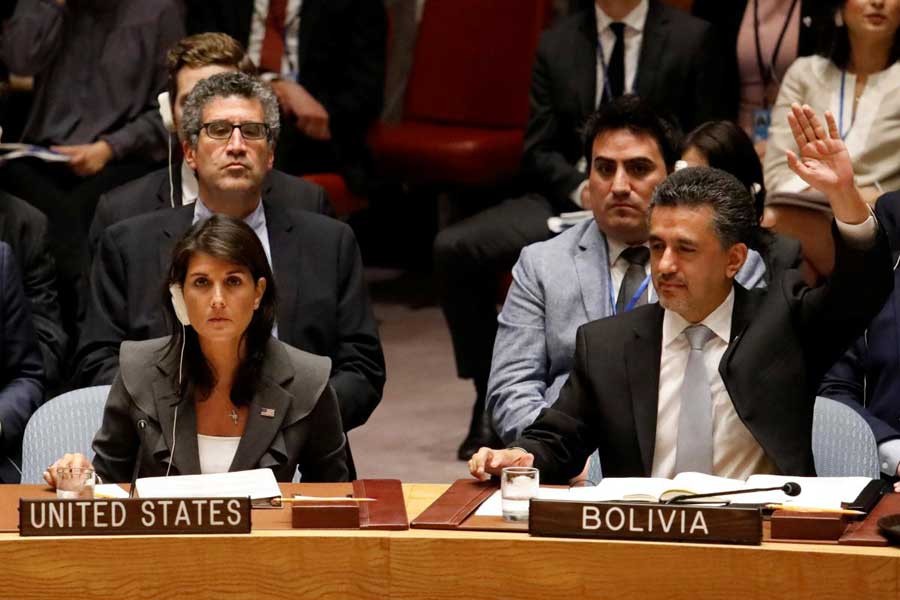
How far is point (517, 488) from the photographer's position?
271 centimetres

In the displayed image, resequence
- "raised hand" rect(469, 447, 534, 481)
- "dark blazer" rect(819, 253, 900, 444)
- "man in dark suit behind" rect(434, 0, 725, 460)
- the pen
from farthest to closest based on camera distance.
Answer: "man in dark suit behind" rect(434, 0, 725, 460) → "dark blazer" rect(819, 253, 900, 444) → "raised hand" rect(469, 447, 534, 481) → the pen

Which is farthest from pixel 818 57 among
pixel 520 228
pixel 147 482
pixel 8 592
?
pixel 8 592

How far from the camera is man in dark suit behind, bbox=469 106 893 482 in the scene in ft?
10.2

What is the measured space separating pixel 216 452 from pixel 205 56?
1476mm

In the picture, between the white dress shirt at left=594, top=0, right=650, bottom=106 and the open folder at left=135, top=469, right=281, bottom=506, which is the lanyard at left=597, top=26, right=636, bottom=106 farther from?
the open folder at left=135, top=469, right=281, bottom=506

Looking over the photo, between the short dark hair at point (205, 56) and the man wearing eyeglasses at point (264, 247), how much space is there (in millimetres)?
336

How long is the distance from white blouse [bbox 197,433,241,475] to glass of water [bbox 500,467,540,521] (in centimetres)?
65

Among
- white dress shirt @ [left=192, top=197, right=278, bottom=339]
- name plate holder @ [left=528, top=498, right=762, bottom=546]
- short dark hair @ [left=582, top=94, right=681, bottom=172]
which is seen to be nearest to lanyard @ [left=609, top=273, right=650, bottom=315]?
short dark hair @ [left=582, top=94, right=681, bottom=172]

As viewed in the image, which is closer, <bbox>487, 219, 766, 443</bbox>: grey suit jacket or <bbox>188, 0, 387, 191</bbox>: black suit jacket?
<bbox>487, 219, 766, 443</bbox>: grey suit jacket

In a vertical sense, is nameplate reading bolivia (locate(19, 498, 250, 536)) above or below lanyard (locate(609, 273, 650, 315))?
below

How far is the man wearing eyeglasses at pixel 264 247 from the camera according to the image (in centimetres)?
388

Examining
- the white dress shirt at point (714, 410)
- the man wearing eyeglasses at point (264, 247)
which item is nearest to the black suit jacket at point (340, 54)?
the man wearing eyeglasses at point (264, 247)

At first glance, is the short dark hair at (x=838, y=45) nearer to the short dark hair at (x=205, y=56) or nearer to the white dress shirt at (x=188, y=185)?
the short dark hair at (x=205, y=56)

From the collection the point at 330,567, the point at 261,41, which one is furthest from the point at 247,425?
the point at 261,41
